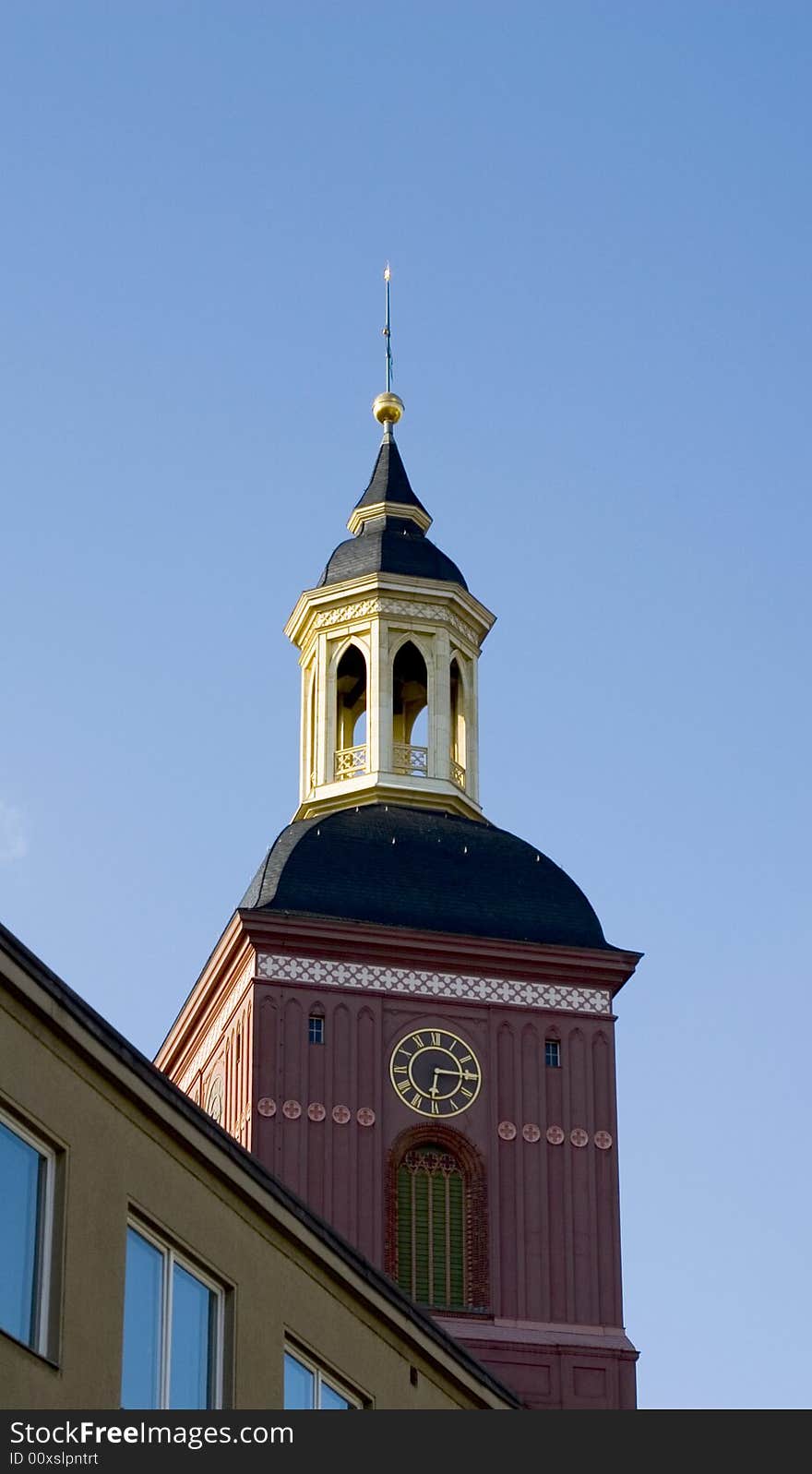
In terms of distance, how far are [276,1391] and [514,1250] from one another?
29.6 meters

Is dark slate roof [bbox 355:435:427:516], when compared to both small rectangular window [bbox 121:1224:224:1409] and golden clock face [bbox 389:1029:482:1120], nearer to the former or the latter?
golden clock face [bbox 389:1029:482:1120]

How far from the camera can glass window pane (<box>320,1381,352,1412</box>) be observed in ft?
84.0

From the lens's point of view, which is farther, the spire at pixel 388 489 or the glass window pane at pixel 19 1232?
the spire at pixel 388 489

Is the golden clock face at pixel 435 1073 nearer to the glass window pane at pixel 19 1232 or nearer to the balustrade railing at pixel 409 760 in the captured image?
the balustrade railing at pixel 409 760

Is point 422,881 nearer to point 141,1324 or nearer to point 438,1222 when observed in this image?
point 438,1222

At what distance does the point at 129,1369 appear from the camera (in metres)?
22.6

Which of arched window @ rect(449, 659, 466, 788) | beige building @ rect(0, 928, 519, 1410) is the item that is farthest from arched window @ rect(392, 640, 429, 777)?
beige building @ rect(0, 928, 519, 1410)

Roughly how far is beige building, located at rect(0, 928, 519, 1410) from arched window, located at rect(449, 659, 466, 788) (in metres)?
34.7

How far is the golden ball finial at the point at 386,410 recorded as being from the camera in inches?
2707

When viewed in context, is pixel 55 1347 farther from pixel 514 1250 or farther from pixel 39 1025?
pixel 514 1250

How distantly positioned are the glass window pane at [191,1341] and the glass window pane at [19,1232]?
1773 millimetres

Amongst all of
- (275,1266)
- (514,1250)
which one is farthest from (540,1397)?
(275,1266)

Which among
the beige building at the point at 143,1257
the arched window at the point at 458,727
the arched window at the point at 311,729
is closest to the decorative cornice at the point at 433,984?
the arched window at the point at 458,727

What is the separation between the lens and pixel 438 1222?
177 ft
